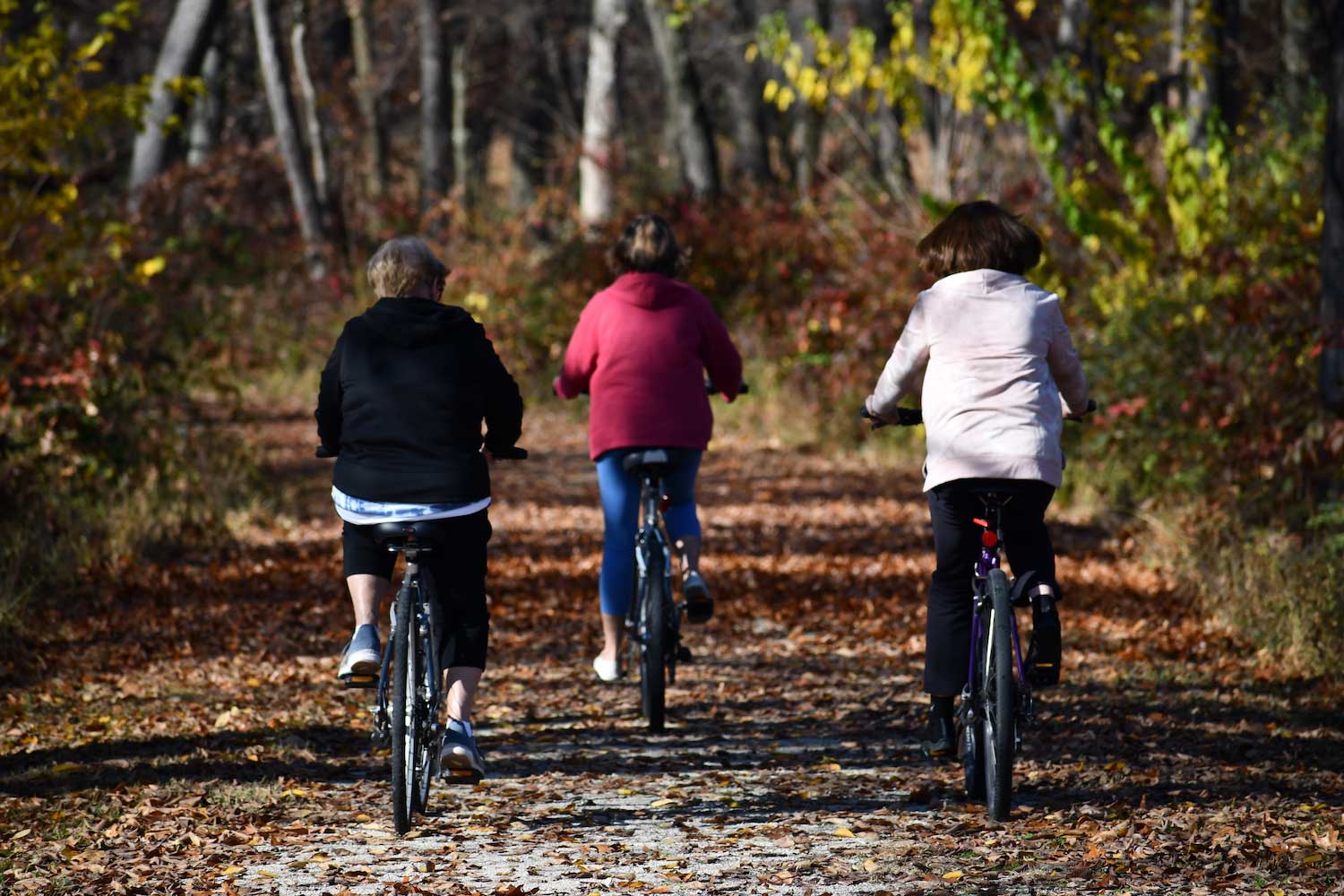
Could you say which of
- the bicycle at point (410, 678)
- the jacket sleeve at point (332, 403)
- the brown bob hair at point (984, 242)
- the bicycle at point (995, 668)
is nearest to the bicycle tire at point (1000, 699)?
the bicycle at point (995, 668)

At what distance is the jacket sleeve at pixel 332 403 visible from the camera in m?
5.33

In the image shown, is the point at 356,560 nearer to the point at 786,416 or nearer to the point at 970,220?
the point at 970,220

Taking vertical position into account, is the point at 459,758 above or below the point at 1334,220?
below

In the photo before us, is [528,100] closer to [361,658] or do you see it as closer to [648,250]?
[648,250]

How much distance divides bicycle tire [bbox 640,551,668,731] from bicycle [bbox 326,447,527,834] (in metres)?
1.28

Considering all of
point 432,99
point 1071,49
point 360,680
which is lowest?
point 360,680

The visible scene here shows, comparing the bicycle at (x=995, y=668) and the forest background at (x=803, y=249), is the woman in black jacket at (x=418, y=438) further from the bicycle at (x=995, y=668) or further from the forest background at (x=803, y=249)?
the forest background at (x=803, y=249)

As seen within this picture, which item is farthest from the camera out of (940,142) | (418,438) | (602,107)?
(602,107)

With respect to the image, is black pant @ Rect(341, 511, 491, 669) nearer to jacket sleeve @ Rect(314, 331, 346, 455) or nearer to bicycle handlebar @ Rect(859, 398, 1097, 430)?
jacket sleeve @ Rect(314, 331, 346, 455)

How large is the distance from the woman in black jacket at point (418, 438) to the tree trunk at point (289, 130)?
17.5 meters

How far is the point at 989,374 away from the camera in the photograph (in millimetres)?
5195

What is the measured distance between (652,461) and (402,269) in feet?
5.25

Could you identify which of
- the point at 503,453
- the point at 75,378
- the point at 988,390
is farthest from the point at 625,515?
the point at 75,378

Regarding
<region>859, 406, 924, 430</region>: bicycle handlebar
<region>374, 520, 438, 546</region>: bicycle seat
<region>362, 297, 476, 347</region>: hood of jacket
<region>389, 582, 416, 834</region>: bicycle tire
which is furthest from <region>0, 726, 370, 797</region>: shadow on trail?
<region>859, 406, 924, 430</region>: bicycle handlebar
